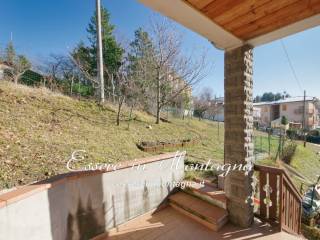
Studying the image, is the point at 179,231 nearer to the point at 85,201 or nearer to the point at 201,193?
the point at 201,193

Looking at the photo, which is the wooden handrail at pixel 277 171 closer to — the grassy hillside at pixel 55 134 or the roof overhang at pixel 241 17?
the roof overhang at pixel 241 17

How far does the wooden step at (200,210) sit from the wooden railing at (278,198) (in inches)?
25.0

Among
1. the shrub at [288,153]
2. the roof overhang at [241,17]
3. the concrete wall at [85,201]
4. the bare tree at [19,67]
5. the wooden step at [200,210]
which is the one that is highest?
the bare tree at [19,67]

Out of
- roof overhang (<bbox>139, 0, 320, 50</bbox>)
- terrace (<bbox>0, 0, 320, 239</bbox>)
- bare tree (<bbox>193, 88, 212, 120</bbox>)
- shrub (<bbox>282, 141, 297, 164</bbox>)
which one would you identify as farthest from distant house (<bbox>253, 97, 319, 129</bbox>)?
roof overhang (<bbox>139, 0, 320, 50</bbox>)

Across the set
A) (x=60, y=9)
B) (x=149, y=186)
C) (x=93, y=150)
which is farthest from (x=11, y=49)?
(x=149, y=186)

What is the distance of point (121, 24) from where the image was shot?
11008 mm

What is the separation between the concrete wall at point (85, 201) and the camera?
5.65 feet

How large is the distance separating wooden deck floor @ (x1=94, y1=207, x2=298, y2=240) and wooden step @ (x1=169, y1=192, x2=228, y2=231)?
9cm

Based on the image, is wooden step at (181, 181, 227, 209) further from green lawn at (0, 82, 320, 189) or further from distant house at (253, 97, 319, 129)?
distant house at (253, 97, 319, 129)

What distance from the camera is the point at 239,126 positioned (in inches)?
112

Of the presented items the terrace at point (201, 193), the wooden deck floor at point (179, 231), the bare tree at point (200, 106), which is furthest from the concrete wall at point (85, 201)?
the bare tree at point (200, 106)

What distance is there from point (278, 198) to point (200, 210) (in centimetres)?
120

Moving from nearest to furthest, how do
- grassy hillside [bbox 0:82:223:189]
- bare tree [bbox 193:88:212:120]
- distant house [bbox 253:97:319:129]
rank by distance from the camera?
grassy hillside [bbox 0:82:223:189], bare tree [bbox 193:88:212:120], distant house [bbox 253:97:319:129]

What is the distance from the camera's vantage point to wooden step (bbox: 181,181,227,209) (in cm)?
330
